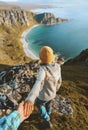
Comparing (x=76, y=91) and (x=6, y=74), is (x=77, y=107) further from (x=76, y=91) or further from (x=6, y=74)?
(x=6, y=74)

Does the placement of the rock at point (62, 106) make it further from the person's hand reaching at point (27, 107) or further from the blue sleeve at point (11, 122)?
the blue sleeve at point (11, 122)

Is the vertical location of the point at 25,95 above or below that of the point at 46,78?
below

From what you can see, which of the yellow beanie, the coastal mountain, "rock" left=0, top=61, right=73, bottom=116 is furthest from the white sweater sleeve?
"rock" left=0, top=61, right=73, bottom=116

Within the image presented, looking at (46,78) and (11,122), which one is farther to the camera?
(46,78)

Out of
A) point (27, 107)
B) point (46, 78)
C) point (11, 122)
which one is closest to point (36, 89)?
point (27, 107)

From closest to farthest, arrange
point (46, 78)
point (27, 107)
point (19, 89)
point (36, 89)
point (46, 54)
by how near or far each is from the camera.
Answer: point (27, 107) < point (36, 89) < point (46, 54) < point (46, 78) < point (19, 89)

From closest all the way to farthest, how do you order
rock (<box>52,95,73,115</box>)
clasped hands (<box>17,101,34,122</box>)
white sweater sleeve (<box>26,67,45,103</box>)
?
clasped hands (<box>17,101,34,122</box>) < white sweater sleeve (<box>26,67,45,103</box>) < rock (<box>52,95,73,115</box>)

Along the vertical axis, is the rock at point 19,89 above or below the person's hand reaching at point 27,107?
below

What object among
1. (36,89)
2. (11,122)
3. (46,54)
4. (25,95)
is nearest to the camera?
(11,122)

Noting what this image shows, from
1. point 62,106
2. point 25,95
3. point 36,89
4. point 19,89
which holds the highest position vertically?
point 36,89

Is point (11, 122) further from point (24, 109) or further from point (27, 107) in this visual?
point (27, 107)

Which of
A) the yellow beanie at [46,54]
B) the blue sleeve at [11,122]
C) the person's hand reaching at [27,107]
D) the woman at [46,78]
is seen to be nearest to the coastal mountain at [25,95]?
the woman at [46,78]

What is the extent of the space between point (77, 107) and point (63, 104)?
993 millimetres

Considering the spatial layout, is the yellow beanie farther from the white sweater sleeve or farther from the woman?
the white sweater sleeve
